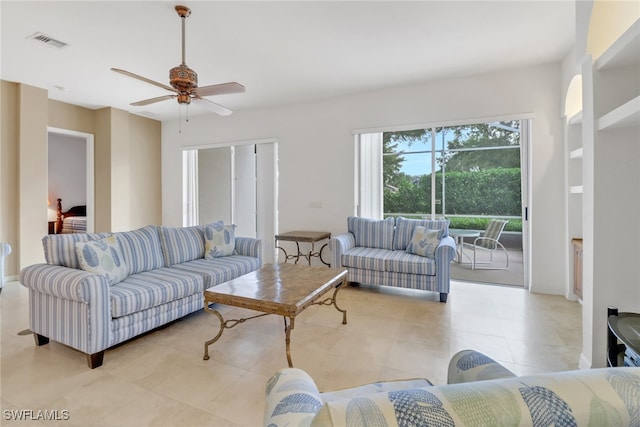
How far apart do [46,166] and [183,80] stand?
3.58m

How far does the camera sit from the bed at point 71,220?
21.8ft

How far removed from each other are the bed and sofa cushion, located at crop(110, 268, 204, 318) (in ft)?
17.3

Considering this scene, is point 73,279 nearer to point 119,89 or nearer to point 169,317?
point 169,317

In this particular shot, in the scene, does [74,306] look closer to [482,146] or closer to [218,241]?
[218,241]

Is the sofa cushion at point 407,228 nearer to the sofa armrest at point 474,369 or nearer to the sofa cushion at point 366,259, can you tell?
the sofa cushion at point 366,259

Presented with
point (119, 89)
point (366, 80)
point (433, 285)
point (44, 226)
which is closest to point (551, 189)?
point (433, 285)

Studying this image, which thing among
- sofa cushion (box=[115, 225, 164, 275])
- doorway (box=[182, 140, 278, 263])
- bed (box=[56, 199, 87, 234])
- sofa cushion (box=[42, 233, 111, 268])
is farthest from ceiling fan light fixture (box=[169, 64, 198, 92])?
bed (box=[56, 199, 87, 234])

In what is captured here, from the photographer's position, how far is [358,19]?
2.72 m

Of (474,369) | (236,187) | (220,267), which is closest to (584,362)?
(474,369)

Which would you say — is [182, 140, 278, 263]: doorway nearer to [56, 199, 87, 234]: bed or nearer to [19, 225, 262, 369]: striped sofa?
[19, 225, 262, 369]: striped sofa

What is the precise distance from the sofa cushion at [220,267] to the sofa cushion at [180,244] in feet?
0.27

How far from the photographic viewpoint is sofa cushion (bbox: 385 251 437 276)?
330 centimetres

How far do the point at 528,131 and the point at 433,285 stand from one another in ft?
7.60

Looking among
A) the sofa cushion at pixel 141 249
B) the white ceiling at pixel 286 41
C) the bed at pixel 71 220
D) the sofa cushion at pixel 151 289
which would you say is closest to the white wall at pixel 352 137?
the white ceiling at pixel 286 41
